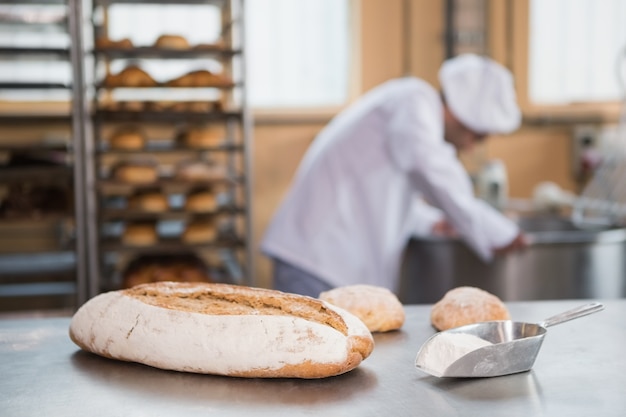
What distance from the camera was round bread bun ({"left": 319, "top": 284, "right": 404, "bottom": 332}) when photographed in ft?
4.43

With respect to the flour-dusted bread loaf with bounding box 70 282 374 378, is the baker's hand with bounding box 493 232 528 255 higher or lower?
lower

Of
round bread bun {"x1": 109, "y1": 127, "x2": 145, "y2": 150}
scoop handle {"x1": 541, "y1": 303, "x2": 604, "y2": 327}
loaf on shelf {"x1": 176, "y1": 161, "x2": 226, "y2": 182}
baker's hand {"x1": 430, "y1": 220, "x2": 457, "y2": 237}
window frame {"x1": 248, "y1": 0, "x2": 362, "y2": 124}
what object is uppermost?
window frame {"x1": 248, "y1": 0, "x2": 362, "y2": 124}

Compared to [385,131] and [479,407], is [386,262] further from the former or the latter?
[479,407]

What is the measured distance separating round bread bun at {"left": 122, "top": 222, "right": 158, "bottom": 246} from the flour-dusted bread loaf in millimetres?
2344

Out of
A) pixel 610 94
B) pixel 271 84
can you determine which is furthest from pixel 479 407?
pixel 610 94

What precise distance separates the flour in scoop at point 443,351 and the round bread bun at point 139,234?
2593mm

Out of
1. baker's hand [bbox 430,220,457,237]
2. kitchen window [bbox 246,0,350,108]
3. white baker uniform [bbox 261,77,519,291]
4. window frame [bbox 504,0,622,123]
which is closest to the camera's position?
white baker uniform [bbox 261,77,519,291]

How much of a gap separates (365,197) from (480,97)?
1.78 feet

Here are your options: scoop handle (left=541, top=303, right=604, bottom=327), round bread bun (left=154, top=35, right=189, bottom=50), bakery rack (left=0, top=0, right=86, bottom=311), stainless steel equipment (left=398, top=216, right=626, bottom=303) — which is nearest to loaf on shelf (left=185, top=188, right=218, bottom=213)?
bakery rack (left=0, top=0, right=86, bottom=311)

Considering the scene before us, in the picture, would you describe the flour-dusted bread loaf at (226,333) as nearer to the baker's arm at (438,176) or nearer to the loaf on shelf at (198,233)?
the baker's arm at (438,176)

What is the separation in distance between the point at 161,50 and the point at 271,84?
3.61 ft

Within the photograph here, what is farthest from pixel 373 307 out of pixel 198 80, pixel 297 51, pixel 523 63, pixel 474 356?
pixel 523 63

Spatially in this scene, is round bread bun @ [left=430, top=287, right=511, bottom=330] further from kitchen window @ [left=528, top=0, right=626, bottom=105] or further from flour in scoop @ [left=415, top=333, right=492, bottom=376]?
kitchen window @ [left=528, top=0, right=626, bottom=105]

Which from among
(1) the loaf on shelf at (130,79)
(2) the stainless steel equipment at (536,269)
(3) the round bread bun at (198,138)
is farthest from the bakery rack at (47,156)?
(2) the stainless steel equipment at (536,269)
